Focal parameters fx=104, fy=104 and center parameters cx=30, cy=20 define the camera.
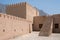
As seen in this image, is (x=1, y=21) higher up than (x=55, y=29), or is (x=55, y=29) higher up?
(x=1, y=21)

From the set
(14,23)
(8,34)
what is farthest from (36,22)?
(8,34)

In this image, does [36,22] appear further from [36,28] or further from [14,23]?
[14,23]

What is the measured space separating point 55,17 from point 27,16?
4.84 m

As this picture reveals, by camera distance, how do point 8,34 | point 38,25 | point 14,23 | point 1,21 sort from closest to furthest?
point 1,21 < point 8,34 < point 14,23 < point 38,25

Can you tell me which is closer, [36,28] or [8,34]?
[8,34]

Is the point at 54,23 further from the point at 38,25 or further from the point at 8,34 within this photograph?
the point at 8,34

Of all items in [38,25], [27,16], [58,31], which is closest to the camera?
[58,31]

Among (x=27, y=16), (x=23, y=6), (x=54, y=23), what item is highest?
(x=23, y=6)

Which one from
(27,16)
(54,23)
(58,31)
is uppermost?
(27,16)

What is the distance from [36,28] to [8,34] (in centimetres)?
1168

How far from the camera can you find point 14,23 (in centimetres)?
1104

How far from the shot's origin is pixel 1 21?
865cm

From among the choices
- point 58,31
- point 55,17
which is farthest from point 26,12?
point 58,31

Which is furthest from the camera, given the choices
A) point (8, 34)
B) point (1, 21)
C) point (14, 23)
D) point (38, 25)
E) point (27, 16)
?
point (38, 25)
